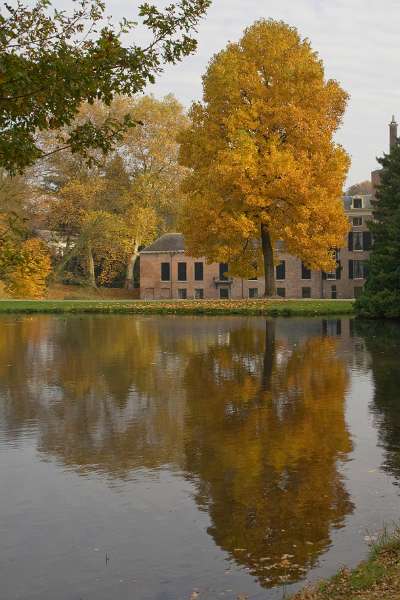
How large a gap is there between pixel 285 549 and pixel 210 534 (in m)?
0.74

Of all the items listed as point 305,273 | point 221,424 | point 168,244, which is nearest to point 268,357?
point 221,424

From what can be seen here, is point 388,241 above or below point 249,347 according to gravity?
above

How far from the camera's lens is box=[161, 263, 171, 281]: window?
74.4 metres

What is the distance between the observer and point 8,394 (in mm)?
14359

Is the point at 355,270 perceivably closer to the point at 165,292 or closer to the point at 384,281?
the point at 165,292

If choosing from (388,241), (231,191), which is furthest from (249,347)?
(231,191)

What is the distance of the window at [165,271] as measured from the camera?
74.4 m

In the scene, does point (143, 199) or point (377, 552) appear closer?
point (377, 552)

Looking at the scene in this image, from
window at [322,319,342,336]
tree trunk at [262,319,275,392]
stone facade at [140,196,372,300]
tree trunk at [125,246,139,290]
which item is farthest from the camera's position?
tree trunk at [125,246,139,290]

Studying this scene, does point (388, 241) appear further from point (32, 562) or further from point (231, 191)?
point (32, 562)

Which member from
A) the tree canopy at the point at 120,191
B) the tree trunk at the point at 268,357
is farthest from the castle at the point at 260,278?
the tree trunk at the point at 268,357

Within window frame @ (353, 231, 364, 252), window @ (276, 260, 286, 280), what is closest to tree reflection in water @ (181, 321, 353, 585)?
window @ (276, 260, 286, 280)

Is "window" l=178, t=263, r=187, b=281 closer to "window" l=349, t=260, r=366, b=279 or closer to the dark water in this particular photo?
"window" l=349, t=260, r=366, b=279

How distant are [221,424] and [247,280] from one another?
58366mm
